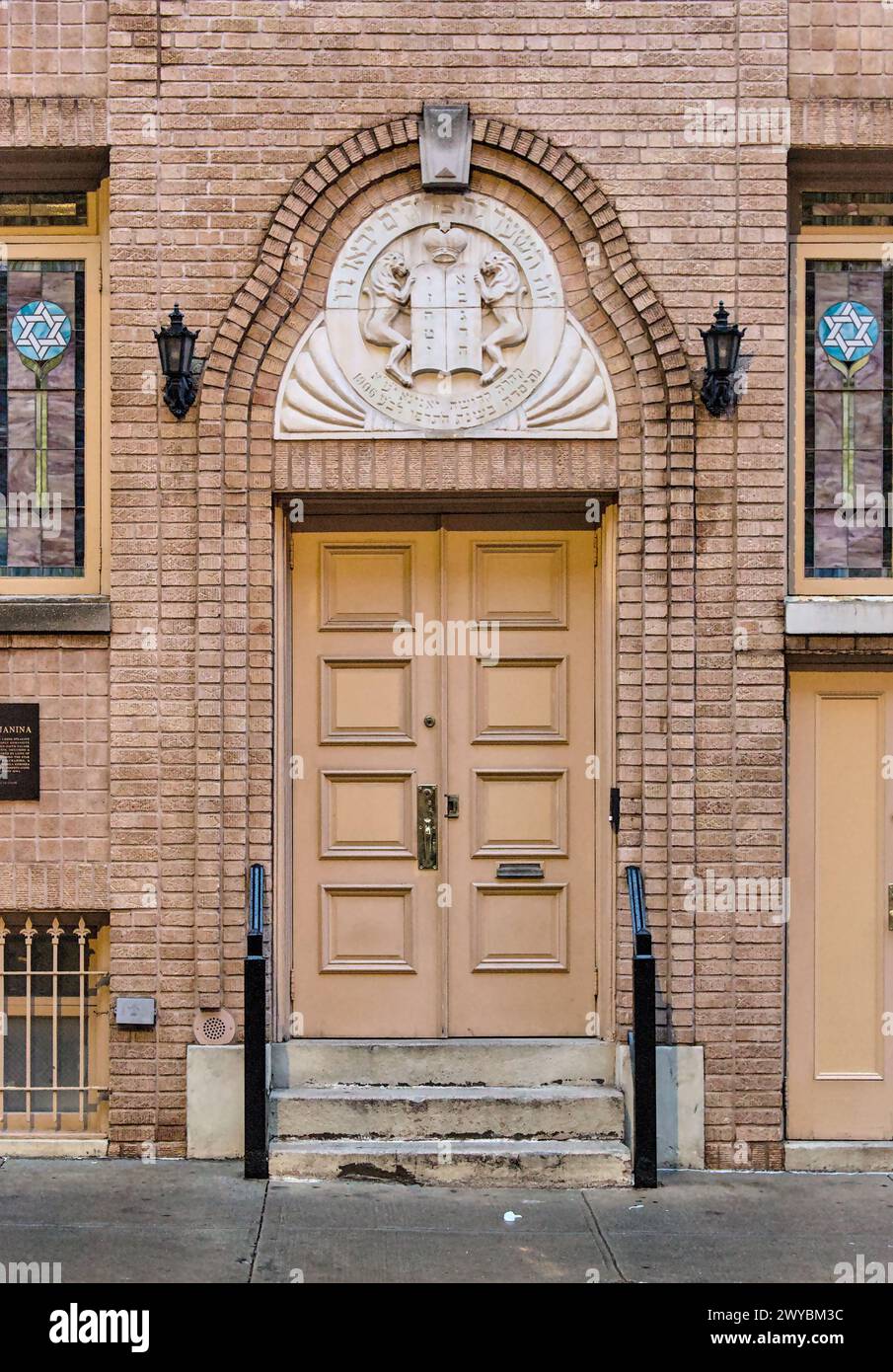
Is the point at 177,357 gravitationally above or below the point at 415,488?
above

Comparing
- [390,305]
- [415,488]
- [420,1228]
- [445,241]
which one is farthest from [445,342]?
[420,1228]

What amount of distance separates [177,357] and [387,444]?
109 centimetres

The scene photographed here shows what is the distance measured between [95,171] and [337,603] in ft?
8.17

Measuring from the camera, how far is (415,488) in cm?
729

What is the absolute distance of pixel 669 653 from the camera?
7238 millimetres

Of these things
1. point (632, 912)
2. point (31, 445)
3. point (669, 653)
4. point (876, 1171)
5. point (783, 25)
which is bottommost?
point (876, 1171)

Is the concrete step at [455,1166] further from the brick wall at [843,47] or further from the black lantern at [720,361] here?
the brick wall at [843,47]

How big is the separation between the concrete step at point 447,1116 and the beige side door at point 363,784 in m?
0.45

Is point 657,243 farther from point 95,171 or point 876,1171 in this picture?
point 876,1171

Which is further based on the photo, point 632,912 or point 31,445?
point 31,445

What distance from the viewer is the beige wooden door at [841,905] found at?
24.2 ft

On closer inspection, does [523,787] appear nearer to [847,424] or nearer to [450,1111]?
[450,1111]

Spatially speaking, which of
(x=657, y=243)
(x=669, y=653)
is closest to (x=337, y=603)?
(x=669, y=653)

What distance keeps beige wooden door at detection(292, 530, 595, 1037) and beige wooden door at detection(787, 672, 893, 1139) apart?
106 centimetres
